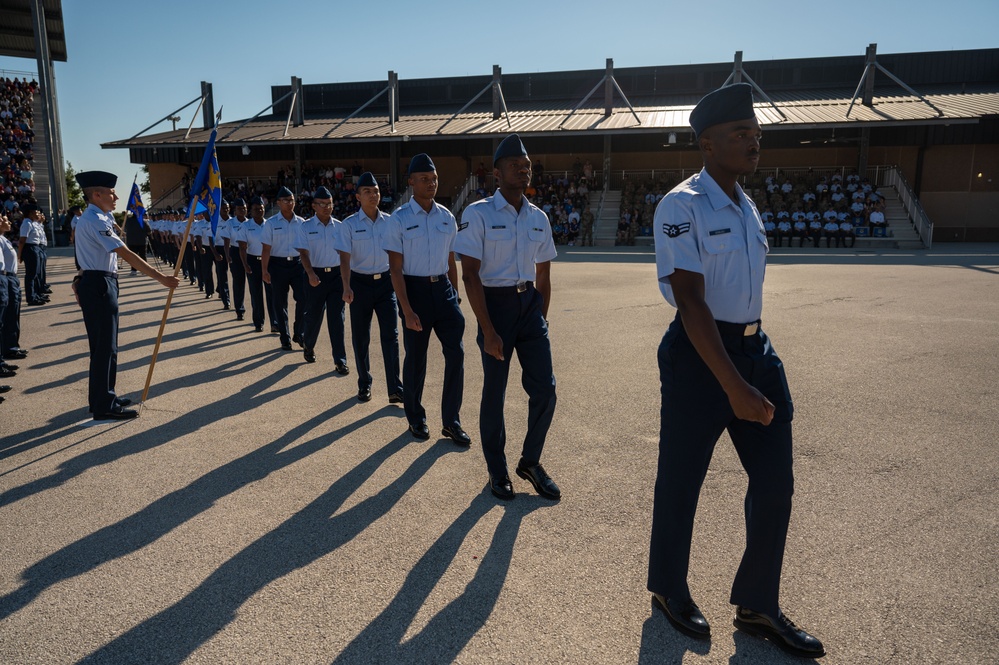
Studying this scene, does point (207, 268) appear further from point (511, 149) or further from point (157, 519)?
point (511, 149)

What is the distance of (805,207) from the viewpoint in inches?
991

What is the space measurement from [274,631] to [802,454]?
133 inches

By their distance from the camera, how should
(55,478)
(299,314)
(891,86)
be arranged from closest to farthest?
(55,478)
(299,314)
(891,86)

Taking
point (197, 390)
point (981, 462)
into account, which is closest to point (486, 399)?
point (981, 462)

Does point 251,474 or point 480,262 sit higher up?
point 480,262

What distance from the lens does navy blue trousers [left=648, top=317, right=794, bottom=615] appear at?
238cm

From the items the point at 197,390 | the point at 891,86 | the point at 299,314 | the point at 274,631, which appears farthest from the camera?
the point at 891,86

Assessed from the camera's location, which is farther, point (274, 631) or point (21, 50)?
point (21, 50)

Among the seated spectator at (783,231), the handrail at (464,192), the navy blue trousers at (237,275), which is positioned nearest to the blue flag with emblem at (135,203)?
the navy blue trousers at (237,275)

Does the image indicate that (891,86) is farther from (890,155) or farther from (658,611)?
(658,611)

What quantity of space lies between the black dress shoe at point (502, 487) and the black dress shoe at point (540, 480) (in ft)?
0.44

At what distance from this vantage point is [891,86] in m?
34.1

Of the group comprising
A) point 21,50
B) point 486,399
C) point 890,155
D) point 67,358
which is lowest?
point 67,358

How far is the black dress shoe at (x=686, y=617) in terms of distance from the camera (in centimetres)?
251
